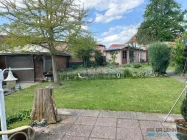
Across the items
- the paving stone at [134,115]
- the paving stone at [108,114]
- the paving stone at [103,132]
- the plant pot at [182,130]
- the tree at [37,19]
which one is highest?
the tree at [37,19]

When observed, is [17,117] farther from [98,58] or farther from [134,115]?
[98,58]

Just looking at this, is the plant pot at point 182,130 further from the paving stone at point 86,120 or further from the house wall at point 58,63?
the house wall at point 58,63

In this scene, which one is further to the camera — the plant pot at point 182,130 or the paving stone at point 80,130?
the paving stone at point 80,130

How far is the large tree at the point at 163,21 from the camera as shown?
2469 centimetres

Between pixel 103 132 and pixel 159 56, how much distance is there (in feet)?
32.6

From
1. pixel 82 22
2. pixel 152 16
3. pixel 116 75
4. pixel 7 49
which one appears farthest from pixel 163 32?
pixel 7 49

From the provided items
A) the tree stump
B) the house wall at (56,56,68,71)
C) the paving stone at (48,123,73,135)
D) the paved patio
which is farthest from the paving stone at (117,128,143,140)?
the house wall at (56,56,68,71)

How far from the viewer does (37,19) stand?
750cm

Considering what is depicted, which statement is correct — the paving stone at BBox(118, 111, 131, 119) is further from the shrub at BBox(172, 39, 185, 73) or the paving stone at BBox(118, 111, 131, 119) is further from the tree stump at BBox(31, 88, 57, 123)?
the shrub at BBox(172, 39, 185, 73)

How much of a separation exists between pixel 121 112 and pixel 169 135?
1466mm

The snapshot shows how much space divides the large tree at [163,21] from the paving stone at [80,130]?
2402 cm

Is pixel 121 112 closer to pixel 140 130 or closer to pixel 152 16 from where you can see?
pixel 140 130

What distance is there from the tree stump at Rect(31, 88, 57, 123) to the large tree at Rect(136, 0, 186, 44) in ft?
78.9

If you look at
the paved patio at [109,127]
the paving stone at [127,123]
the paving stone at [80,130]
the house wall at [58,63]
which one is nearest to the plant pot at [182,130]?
the paved patio at [109,127]
